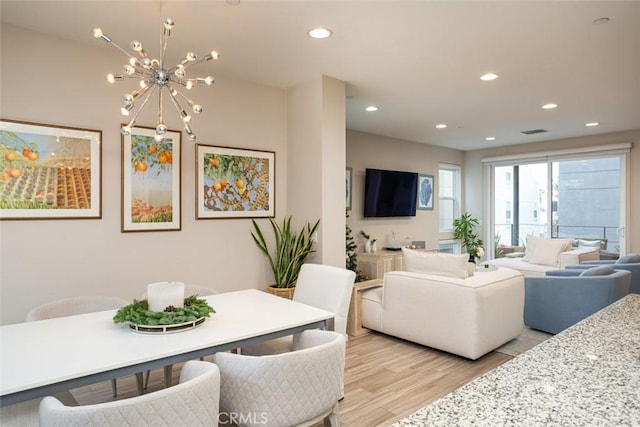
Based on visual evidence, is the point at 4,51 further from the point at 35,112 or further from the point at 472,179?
the point at 472,179

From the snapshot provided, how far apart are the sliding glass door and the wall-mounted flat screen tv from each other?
218 centimetres

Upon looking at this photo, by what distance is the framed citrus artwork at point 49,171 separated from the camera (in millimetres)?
2600

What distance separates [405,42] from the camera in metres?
2.89

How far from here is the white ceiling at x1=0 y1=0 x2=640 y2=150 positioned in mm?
2422

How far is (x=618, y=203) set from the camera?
20.9 feet

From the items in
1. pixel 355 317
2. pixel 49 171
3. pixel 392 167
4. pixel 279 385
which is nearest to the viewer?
pixel 279 385

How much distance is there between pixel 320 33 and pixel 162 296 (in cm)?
202

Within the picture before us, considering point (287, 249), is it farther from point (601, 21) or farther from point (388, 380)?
point (601, 21)

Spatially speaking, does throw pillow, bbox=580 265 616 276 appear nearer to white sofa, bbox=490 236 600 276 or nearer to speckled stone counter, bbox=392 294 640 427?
white sofa, bbox=490 236 600 276

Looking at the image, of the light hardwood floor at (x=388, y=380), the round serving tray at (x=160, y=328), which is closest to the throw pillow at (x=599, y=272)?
the light hardwood floor at (x=388, y=380)

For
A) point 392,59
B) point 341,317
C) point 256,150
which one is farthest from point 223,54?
point 341,317

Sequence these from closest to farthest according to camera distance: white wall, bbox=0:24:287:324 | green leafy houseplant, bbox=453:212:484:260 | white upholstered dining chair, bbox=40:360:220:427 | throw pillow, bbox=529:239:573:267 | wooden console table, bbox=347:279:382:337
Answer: white upholstered dining chair, bbox=40:360:220:427, white wall, bbox=0:24:287:324, wooden console table, bbox=347:279:382:337, throw pillow, bbox=529:239:573:267, green leafy houseplant, bbox=453:212:484:260

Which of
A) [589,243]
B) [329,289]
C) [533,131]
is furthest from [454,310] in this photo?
[589,243]

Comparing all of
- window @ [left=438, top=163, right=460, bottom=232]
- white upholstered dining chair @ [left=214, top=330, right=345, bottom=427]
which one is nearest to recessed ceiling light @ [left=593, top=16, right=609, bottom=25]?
white upholstered dining chair @ [left=214, top=330, right=345, bottom=427]
